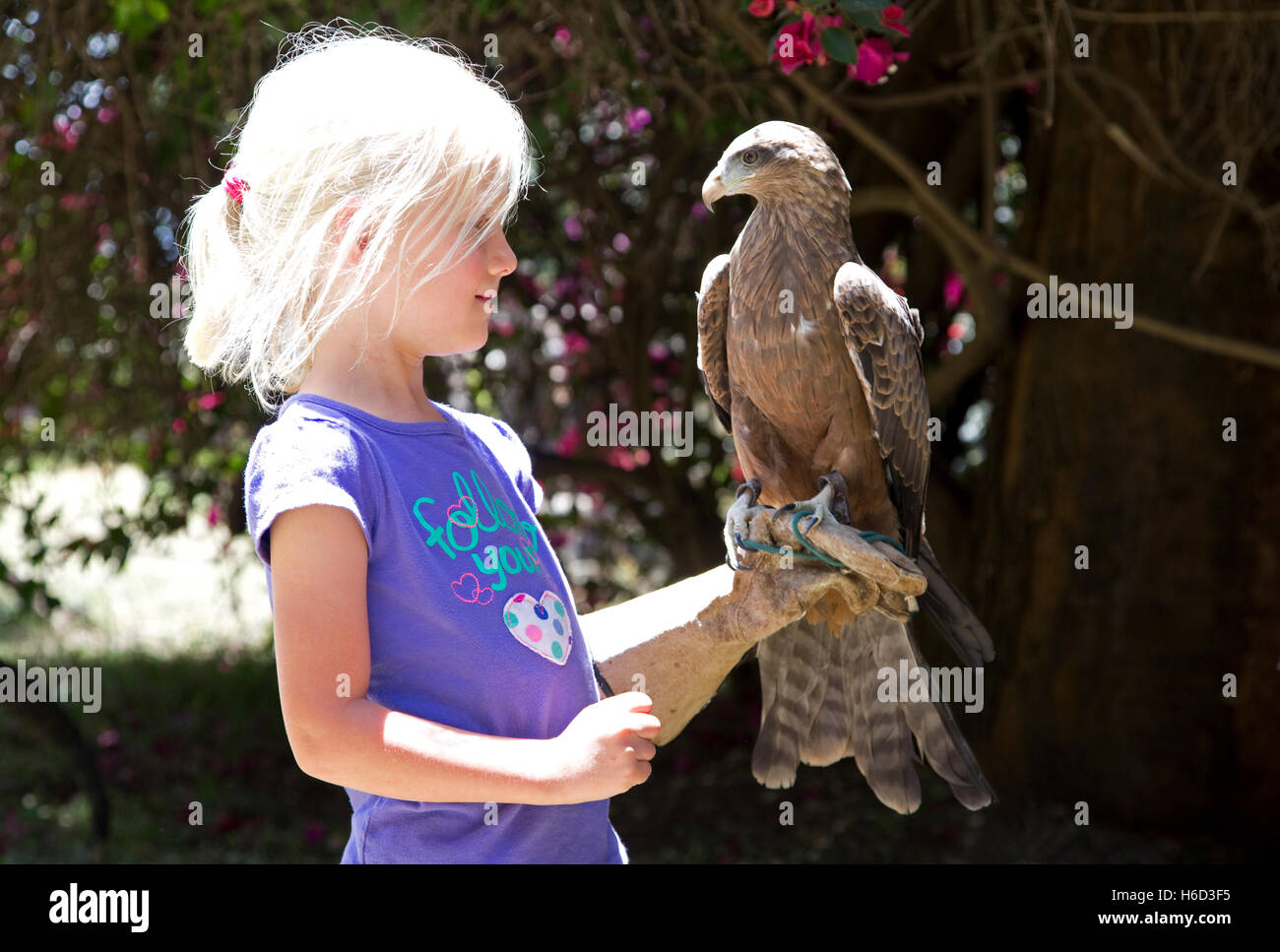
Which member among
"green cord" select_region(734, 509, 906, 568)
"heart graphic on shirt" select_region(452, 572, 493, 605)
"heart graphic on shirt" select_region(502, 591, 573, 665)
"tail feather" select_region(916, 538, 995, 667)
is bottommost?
"tail feather" select_region(916, 538, 995, 667)

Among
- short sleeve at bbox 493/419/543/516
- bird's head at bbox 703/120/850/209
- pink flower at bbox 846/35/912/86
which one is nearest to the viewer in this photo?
short sleeve at bbox 493/419/543/516

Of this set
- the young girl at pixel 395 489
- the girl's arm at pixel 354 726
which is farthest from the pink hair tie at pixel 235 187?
the girl's arm at pixel 354 726

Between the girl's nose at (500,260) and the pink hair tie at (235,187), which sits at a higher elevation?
the pink hair tie at (235,187)

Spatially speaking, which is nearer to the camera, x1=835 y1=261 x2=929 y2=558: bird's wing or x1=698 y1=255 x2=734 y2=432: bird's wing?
x1=835 y1=261 x2=929 y2=558: bird's wing

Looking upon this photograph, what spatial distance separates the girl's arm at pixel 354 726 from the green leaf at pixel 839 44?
1578 millimetres

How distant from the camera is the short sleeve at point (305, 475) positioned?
1296 millimetres

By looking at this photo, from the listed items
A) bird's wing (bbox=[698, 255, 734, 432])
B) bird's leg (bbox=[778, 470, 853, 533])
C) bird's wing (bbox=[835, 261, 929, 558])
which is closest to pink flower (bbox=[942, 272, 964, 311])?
bird's wing (bbox=[835, 261, 929, 558])

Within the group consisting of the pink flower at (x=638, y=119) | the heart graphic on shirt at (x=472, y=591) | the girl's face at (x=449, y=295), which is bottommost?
the heart graphic on shirt at (x=472, y=591)

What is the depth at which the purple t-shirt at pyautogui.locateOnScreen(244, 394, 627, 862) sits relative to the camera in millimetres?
1354

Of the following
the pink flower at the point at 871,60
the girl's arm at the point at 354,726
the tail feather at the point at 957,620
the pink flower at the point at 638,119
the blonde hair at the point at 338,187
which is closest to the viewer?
the girl's arm at the point at 354,726

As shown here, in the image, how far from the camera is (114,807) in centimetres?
542

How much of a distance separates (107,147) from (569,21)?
2144mm

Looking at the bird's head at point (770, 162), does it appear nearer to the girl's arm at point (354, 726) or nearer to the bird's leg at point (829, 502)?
the bird's leg at point (829, 502)

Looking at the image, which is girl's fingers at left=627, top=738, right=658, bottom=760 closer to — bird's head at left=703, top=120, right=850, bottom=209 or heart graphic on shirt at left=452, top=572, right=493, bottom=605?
heart graphic on shirt at left=452, top=572, right=493, bottom=605
